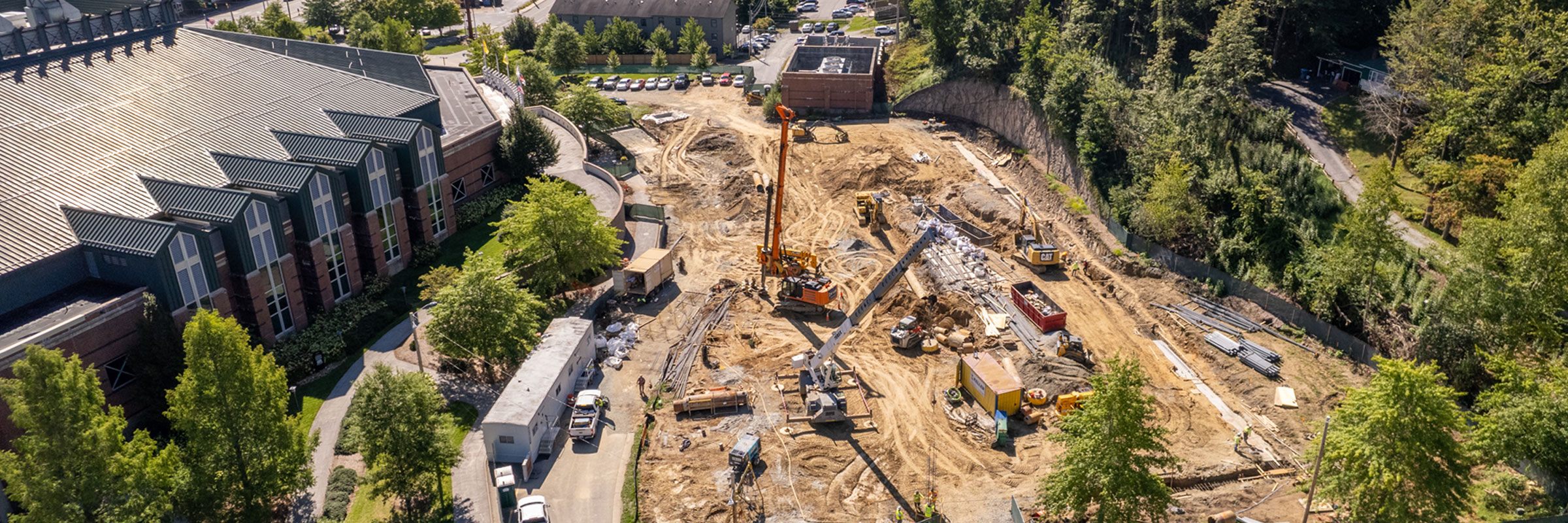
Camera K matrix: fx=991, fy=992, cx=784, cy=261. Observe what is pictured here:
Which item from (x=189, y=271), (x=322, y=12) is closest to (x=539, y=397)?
(x=189, y=271)

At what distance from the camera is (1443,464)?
35.4 m

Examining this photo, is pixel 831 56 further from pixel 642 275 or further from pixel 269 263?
pixel 269 263

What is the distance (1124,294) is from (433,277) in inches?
1552

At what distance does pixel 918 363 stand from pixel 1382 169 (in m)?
23.3

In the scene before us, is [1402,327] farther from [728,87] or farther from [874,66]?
[728,87]

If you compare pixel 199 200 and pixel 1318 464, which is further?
pixel 199 200

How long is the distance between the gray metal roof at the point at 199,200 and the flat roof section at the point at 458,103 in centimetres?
2050

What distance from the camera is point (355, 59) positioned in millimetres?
77562

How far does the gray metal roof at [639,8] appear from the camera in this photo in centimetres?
11375

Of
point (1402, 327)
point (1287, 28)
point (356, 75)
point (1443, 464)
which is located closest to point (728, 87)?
point (356, 75)

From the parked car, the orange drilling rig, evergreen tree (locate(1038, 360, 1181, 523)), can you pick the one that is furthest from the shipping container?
the parked car

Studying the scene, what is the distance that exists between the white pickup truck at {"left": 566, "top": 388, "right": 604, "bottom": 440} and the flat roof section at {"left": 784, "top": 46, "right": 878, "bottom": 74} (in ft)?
180

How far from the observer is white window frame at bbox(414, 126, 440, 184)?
61.3 m

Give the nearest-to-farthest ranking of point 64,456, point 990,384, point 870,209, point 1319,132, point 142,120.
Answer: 1. point 64,456
2. point 990,384
3. point 142,120
4. point 1319,132
5. point 870,209
